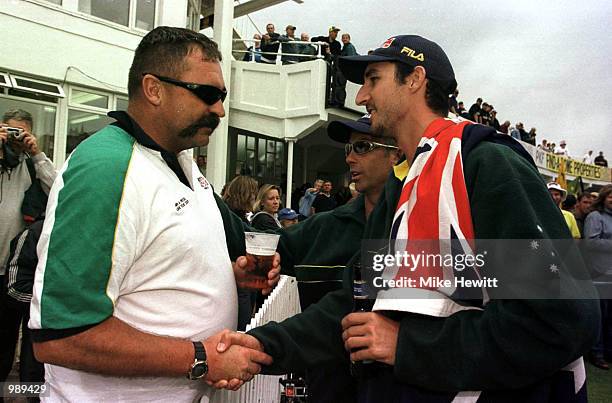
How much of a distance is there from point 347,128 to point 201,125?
53.3 inches

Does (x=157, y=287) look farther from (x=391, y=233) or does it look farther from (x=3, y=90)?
(x=3, y=90)

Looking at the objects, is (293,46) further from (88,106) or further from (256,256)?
(256,256)

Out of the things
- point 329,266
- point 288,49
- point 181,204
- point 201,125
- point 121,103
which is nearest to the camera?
point 181,204

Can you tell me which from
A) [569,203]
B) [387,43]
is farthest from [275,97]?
[387,43]

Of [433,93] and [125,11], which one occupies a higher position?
[125,11]

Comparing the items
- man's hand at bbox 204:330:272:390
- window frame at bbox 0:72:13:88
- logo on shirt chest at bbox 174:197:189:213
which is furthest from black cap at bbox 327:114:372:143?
window frame at bbox 0:72:13:88

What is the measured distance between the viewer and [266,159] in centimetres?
1706

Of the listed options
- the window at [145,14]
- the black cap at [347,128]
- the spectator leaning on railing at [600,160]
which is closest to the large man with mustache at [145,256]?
the black cap at [347,128]

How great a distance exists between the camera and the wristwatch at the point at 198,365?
1744 mm

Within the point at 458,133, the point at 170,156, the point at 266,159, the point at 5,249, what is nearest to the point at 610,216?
the point at 458,133

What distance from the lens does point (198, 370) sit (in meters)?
1.75

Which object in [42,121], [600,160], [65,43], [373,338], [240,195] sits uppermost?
[600,160]

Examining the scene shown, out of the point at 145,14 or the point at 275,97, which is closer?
the point at 145,14

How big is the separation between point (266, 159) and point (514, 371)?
52.3ft
